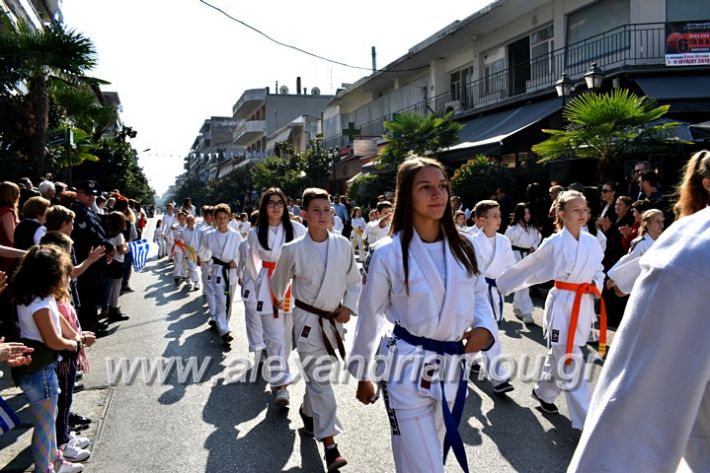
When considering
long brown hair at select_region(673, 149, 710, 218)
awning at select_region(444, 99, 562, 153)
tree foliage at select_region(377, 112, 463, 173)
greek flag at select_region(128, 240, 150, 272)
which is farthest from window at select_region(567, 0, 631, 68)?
long brown hair at select_region(673, 149, 710, 218)

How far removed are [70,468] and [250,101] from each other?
248 feet

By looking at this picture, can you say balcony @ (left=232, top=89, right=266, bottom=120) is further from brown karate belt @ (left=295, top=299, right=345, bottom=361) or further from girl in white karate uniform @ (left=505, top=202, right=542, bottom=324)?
brown karate belt @ (left=295, top=299, right=345, bottom=361)

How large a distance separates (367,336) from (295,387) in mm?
3403

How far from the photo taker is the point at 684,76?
54.3 feet

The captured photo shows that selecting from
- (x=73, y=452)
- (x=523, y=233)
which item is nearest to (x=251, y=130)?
(x=523, y=233)

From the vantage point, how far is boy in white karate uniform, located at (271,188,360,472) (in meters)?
4.93

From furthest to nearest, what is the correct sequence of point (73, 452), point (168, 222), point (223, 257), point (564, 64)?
point (168, 222)
point (564, 64)
point (223, 257)
point (73, 452)

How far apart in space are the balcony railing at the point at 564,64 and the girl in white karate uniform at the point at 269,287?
13.2 meters

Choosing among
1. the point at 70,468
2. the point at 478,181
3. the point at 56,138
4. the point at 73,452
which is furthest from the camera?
the point at 478,181

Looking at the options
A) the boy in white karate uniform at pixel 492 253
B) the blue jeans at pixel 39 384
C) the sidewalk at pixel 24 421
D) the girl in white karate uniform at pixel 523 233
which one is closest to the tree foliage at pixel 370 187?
the girl in white karate uniform at pixel 523 233

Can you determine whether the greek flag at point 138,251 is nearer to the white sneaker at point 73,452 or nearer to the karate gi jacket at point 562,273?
the white sneaker at point 73,452

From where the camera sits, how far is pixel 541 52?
21250 mm

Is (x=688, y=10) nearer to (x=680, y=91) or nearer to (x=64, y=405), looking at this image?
(x=680, y=91)

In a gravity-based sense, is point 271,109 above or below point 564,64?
above
